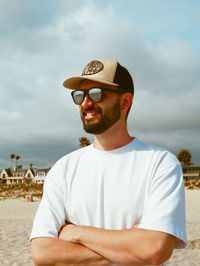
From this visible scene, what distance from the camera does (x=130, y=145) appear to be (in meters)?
2.64

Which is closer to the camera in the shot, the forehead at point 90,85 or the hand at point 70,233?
the hand at point 70,233

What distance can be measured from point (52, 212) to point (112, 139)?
0.80 metres

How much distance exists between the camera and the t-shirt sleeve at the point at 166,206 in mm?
2320

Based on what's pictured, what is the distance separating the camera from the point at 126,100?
2.67 meters

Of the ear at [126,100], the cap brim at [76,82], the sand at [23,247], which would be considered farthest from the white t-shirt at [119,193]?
the sand at [23,247]

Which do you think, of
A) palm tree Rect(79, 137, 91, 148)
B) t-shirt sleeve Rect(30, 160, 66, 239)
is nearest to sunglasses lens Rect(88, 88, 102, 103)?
t-shirt sleeve Rect(30, 160, 66, 239)

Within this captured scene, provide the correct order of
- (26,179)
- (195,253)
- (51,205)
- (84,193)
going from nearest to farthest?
1. (84,193)
2. (51,205)
3. (195,253)
4. (26,179)

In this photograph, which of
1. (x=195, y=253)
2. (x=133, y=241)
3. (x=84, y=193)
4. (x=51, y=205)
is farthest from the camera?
(x=195, y=253)

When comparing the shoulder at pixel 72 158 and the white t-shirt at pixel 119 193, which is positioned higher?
the shoulder at pixel 72 158

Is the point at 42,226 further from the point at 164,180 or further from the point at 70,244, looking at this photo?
the point at 164,180

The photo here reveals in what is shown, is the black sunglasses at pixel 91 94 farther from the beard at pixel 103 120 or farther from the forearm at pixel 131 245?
the forearm at pixel 131 245

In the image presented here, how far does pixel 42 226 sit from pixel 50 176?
0.43 metres

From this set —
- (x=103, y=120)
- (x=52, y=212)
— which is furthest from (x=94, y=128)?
→ (x=52, y=212)

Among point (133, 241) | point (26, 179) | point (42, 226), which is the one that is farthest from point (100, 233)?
point (26, 179)
